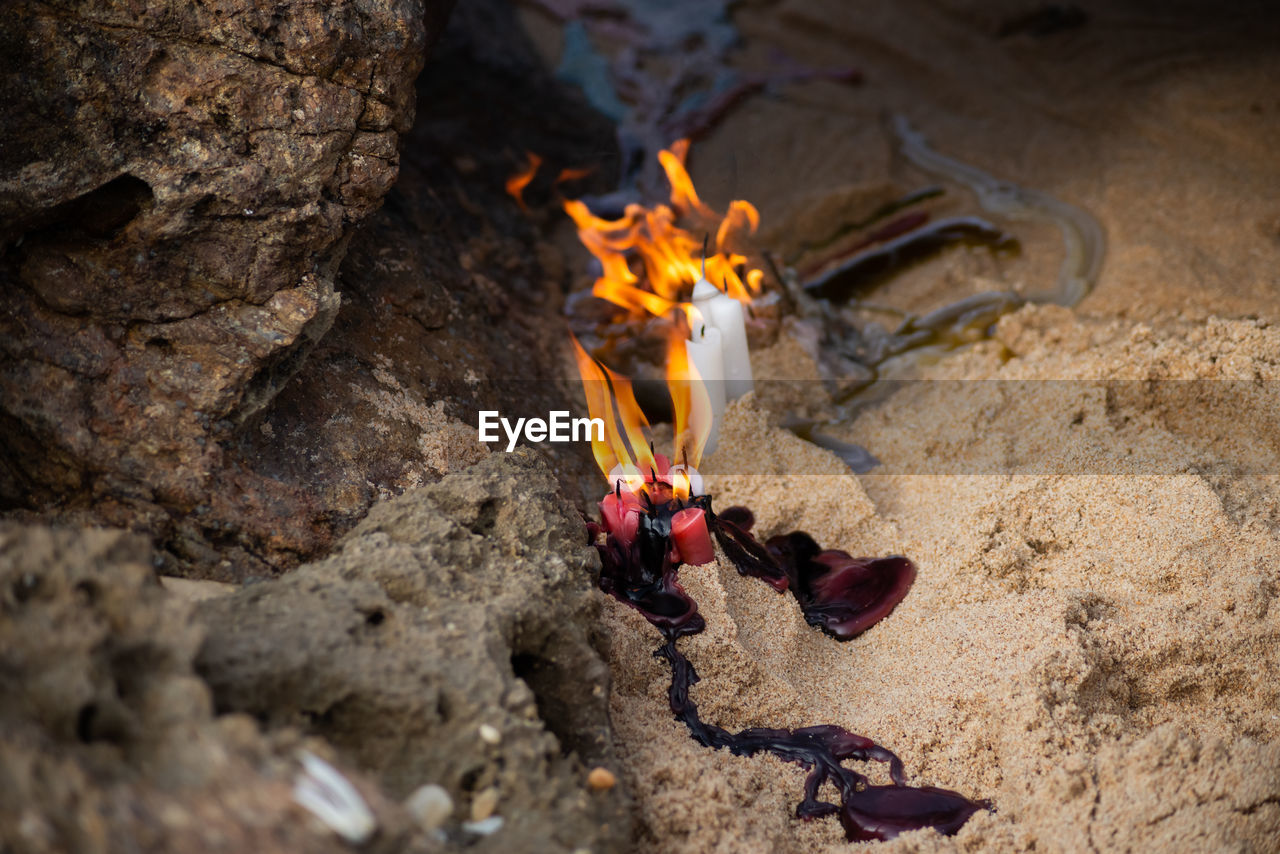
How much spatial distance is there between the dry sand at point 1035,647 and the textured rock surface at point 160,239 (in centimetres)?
117

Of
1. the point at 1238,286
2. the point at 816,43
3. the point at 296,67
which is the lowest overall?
the point at 1238,286

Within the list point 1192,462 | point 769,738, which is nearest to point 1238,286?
point 1192,462

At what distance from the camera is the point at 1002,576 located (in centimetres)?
251

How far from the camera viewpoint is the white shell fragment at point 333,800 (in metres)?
1.36

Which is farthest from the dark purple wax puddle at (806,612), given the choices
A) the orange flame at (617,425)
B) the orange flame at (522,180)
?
the orange flame at (522,180)

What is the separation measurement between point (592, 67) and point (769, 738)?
13.0 feet

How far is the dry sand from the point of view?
1919 millimetres

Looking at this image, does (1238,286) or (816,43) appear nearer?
(1238,286)

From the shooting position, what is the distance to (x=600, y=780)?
1736 millimetres

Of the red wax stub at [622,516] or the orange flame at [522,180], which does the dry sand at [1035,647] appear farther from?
the orange flame at [522,180]

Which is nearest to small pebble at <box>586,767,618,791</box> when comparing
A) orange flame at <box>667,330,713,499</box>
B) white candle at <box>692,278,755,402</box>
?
orange flame at <box>667,330,713,499</box>

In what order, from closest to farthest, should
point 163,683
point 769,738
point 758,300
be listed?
point 163,683 → point 769,738 → point 758,300

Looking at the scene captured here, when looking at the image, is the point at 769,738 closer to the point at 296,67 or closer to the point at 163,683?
the point at 163,683

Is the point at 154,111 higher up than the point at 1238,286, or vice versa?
the point at 154,111
